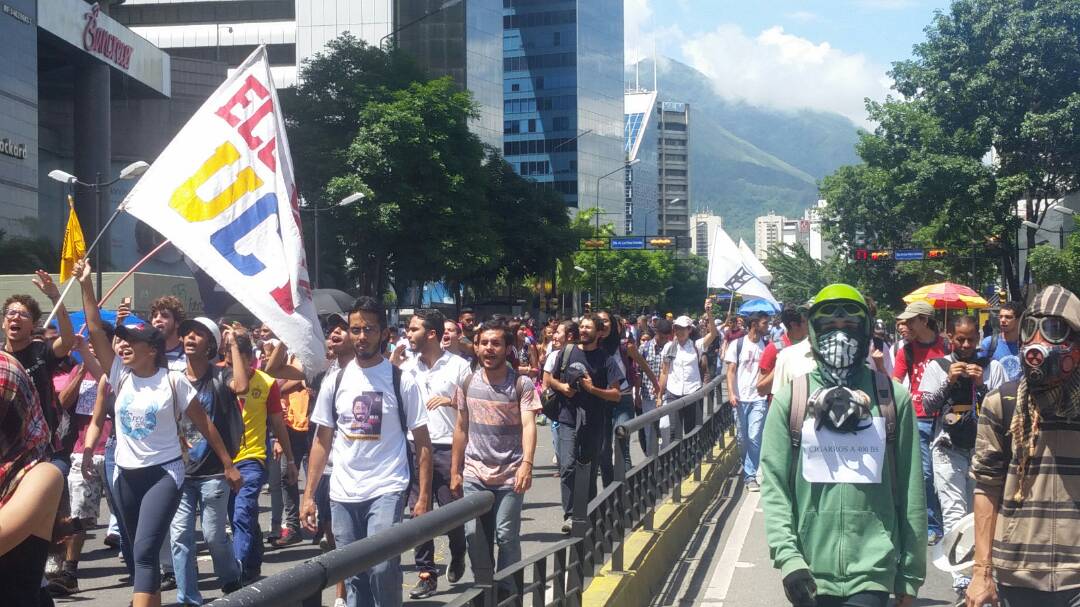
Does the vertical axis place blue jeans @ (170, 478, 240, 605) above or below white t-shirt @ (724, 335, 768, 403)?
below

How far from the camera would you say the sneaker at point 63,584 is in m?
7.89

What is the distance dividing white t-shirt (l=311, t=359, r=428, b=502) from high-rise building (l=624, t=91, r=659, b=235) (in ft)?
458

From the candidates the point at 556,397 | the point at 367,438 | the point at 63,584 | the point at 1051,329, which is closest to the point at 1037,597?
the point at 1051,329

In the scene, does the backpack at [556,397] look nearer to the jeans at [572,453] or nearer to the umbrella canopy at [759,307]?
the jeans at [572,453]

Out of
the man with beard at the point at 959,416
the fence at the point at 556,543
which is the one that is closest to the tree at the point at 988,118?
the fence at the point at 556,543

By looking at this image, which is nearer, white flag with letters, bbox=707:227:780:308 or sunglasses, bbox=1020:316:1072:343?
sunglasses, bbox=1020:316:1072:343

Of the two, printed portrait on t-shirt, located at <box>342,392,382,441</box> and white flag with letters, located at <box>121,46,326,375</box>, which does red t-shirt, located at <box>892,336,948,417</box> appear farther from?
white flag with letters, located at <box>121,46,326,375</box>

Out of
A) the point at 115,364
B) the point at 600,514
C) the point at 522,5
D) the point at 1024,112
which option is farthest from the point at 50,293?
the point at 522,5

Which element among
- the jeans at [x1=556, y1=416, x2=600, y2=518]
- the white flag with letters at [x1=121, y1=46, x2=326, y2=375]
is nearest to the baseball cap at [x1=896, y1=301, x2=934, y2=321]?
the jeans at [x1=556, y1=416, x2=600, y2=518]

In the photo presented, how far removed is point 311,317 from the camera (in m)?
7.16

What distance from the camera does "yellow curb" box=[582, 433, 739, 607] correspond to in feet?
21.6

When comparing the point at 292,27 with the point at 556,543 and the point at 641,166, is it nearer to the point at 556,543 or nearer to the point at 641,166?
the point at 556,543

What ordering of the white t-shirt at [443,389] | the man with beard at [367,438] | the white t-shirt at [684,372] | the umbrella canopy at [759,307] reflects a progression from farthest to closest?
the umbrella canopy at [759,307]
the white t-shirt at [684,372]
the white t-shirt at [443,389]
the man with beard at [367,438]

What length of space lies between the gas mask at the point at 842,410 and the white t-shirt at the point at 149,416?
12.4 feet
